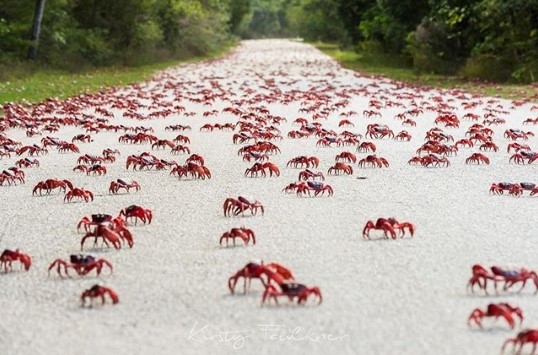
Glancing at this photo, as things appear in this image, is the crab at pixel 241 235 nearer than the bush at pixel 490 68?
Yes

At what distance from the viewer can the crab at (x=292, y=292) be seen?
17.0 ft

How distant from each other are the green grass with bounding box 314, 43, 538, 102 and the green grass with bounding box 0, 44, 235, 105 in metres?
9.96

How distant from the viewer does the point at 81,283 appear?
229 inches

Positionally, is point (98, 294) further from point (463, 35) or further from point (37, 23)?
point (463, 35)

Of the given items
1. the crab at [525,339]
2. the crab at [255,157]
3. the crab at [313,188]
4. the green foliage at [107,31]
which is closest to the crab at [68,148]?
the crab at [255,157]

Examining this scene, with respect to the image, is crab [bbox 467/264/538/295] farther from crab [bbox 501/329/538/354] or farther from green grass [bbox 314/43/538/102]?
green grass [bbox 314/43/538/102]

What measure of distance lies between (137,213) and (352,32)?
50.3m

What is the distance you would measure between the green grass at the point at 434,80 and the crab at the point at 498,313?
1740 cm

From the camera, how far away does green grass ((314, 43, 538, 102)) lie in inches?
944

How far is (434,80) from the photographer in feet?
102

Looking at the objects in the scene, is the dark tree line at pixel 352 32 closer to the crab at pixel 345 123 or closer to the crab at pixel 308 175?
the crab at pixel 345 123

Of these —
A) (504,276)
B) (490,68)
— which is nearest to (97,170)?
(504,276)

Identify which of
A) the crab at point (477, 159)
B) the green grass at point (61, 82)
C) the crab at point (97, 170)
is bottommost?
the green grass at point (61, 82)

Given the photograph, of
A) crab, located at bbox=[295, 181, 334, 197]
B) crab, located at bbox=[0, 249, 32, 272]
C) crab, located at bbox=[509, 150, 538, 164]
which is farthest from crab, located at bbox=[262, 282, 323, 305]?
crab, located at bbox=[509, 150, 538, 164]
